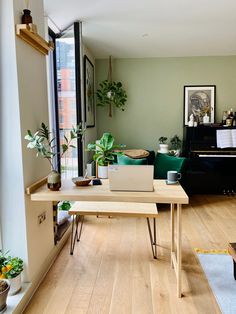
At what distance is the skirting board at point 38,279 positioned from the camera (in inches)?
70.1

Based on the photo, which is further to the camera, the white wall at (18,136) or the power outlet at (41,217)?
the power outlet at (41,217)

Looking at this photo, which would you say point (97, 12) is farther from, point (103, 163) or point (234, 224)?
point (234, 224)

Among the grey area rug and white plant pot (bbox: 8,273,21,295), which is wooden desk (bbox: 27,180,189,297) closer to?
the grey area rug

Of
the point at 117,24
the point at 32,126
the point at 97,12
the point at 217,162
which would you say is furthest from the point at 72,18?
the point at 217,162

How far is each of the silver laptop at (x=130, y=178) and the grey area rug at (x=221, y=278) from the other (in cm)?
94

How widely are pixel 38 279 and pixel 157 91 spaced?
417cm

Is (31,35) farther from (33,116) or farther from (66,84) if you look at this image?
(66,84)

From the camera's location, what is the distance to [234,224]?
3.31 metres

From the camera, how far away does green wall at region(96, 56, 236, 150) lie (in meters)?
5.14

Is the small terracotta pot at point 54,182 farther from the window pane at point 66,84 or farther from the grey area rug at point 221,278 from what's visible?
the window pane at point 66,84

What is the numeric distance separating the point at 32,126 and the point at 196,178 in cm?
325

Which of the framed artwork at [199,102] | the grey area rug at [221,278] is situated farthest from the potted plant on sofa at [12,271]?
the framed artwork at [199,102]

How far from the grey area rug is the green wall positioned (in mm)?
3170

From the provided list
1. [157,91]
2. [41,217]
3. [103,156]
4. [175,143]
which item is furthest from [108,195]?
[157,91]
